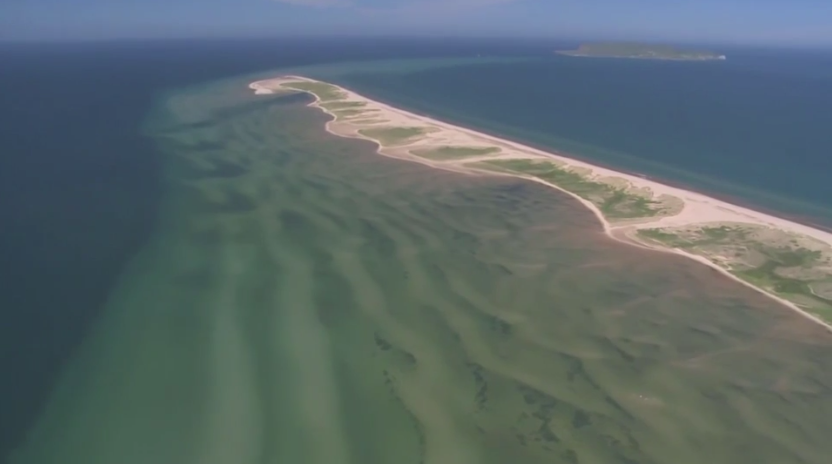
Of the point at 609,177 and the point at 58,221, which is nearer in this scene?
the point at 58,221

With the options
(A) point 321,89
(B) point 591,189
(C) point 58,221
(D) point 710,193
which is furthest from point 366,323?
(A) point 321,89

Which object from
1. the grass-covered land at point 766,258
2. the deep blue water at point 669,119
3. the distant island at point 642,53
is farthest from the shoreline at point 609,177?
the distant island at point 642,53

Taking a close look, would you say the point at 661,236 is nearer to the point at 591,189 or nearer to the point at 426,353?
the point at 591,189

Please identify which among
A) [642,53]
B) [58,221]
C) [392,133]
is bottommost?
[642,53]

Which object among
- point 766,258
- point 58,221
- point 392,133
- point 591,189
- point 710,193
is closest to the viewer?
point 766,258

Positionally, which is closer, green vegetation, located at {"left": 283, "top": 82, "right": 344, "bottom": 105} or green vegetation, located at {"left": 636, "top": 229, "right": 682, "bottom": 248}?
green vegetation, located at {"left": 636, "top": 229, "right": 682, "bottom": 248}

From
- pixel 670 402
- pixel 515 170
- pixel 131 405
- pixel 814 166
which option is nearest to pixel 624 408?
pixel 670 402

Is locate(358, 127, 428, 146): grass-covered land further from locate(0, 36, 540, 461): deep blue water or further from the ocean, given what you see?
locate(0, 36, 540, 461): deep blue water

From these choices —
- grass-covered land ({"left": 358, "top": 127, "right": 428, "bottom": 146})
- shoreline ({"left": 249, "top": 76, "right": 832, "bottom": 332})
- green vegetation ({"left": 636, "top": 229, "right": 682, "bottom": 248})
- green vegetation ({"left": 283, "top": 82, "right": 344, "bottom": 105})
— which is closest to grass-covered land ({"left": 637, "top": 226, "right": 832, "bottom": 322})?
green vegetation ({"left": 636, "top": 229, "right": 682, "bottom": 248})
